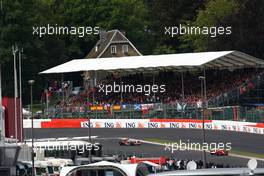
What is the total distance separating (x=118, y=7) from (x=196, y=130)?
49.1 m

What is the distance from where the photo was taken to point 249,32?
10050cm

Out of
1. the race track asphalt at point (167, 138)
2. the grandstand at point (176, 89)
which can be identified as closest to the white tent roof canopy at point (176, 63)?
the grandstand at point (176, 89)

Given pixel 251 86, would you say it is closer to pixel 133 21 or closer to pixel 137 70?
pixel 137 70

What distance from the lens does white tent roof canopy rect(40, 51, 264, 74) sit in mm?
85250

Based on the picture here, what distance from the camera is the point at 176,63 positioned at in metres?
88.4

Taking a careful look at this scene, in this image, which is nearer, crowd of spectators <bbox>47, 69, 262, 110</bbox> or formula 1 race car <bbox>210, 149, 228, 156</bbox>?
formula 1 race car <bbox>210, 149, 228, 156</bbox>

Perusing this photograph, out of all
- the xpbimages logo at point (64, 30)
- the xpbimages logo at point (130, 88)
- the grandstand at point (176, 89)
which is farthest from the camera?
the xpbimages logo at point (64, 30)

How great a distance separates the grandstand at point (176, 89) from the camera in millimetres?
81688

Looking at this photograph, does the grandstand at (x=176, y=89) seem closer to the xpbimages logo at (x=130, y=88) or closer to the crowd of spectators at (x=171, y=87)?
the crowd of spectators at (x=171, y=87)

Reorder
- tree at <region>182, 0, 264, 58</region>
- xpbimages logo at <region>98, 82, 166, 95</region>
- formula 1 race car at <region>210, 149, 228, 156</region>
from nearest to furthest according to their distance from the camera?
formula 1 race car at <region>210, 149, 228, 156</region> < xpbimages logo at <region>98, 82, 166, 95</region> < tree at <region>182, 0, 264, 58</region>

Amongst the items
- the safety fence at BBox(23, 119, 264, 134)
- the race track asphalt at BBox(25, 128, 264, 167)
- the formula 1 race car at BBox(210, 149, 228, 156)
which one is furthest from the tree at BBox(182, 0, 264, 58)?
the formula 1 race car at BBox(210, 149, 228, 156)

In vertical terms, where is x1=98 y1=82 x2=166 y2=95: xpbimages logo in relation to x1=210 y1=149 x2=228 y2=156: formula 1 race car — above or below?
above

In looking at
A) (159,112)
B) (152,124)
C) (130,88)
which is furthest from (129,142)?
(130,88)

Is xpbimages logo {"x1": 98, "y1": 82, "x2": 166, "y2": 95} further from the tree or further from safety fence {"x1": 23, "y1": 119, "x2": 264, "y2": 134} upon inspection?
the tree
